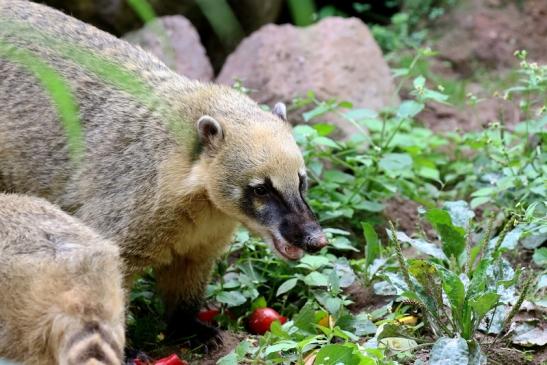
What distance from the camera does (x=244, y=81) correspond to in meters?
9.04

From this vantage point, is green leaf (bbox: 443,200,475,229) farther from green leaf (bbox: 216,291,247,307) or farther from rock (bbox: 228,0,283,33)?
rock (bbox: 228,0,283,33)

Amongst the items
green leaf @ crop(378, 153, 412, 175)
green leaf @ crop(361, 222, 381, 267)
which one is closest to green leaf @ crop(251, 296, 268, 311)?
green leaf @ crop(361, 222, 381, 267)

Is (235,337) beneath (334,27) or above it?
beneath

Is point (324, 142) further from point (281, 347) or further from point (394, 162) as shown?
point (281, 347)

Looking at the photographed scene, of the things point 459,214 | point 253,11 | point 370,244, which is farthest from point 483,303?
point 253,11

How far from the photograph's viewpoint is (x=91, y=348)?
4219 mm

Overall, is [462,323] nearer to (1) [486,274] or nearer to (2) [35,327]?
(1) [486,274]

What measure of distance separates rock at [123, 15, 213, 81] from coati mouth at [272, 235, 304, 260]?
3.86 metres

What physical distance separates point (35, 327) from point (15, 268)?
12.9 inches

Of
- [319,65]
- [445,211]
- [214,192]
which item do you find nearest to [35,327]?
[214,192]

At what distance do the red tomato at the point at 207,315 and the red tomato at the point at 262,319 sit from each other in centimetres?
37

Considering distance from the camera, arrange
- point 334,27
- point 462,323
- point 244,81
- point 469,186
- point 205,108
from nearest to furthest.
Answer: point 462,323
point 205,108
point 469,186
point 244,81
point 334,27

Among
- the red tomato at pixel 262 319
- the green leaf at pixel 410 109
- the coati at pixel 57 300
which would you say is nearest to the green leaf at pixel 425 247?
the red tomato at pixel 262 319

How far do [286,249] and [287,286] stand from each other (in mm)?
639
